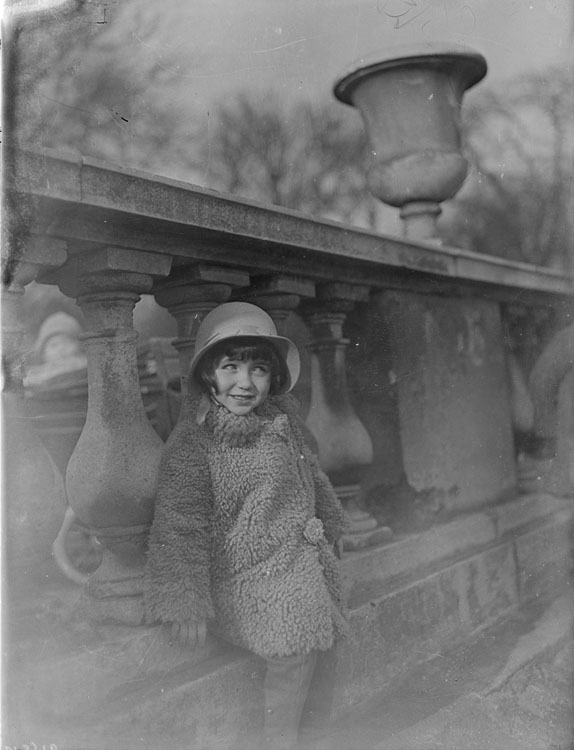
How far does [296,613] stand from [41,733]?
0.67 metres

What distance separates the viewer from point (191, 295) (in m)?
2.22

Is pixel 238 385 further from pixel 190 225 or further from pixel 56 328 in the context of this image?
pixel 56 328

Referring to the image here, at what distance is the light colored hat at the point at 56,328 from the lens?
440 centimetres

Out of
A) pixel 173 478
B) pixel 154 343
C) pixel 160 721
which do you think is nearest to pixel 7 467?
pixel 173 478

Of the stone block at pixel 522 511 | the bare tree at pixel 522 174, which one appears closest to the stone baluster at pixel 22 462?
the bare tree at pixel 522 174

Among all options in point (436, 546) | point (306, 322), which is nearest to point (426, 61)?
point (306, 322)

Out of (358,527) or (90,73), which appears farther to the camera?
(90,73)

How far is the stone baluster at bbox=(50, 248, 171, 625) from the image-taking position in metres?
1.93

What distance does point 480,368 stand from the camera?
3639mm

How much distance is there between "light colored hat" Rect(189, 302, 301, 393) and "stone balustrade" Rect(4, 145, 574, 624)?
0.16 m

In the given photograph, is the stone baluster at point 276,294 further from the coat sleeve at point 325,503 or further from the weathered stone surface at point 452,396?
the weathered stone surface at point 452,396

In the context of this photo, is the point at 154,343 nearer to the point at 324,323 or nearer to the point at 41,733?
the point at 324,323

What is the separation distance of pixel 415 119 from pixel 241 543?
10.2 ft

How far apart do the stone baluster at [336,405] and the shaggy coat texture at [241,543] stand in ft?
2.16
